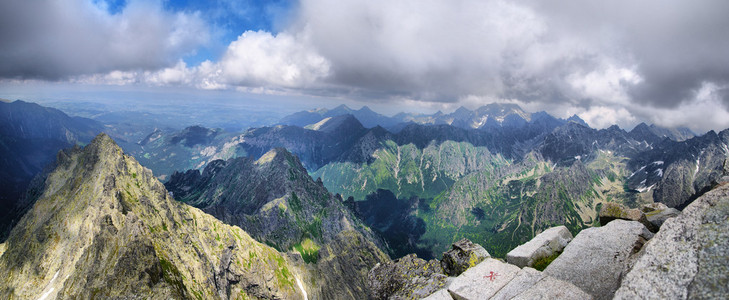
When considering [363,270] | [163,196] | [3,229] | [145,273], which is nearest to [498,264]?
[145,273]

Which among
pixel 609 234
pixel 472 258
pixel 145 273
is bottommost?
pixel 145 273

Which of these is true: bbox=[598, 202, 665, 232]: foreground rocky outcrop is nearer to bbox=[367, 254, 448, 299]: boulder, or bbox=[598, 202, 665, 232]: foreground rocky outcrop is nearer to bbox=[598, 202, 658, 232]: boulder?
bbox=[598, 202, 658, 232]: boulder

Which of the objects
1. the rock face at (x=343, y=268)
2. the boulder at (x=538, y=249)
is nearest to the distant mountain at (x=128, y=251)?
the rock face at (x=343, y=268)

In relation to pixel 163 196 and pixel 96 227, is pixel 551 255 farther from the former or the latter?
pixel 163 196

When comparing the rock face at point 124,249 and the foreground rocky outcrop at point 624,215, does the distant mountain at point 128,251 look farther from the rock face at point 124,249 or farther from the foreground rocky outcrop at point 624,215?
the foreground rocky outcrop at point 624,215

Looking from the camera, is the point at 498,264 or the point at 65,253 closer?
the point at 498,264

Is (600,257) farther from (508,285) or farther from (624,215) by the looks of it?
(624,215)

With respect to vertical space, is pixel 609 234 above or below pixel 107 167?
above

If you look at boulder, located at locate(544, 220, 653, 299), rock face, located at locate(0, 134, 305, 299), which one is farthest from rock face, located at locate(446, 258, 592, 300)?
rock face, located at locate(0, 134, 305, 299)
